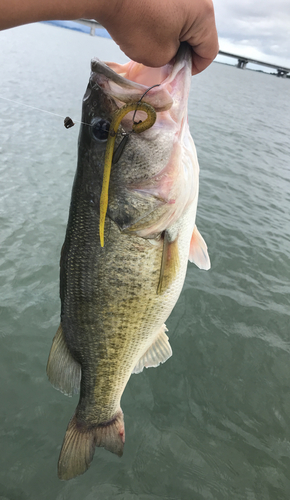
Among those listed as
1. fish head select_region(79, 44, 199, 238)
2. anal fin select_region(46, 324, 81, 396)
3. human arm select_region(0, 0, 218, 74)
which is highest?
human arm select_region(0, 0, 218, 74)

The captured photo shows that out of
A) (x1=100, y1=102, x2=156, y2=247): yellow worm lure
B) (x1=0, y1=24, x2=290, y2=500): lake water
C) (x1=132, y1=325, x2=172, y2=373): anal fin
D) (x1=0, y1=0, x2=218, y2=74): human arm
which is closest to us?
(x1=0, y1=0, x2=218, y2=74): human arm

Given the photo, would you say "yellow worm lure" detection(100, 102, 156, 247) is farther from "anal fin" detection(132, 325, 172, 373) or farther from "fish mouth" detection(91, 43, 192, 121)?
"anal fin" detection(132, 325, 172, 373)

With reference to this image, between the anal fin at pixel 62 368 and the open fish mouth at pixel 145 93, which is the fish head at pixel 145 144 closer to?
the open fish mouth at pixel 145 93

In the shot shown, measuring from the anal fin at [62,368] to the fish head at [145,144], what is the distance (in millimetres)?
1085

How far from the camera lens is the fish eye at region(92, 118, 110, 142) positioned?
165cm

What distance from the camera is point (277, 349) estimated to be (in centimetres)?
458

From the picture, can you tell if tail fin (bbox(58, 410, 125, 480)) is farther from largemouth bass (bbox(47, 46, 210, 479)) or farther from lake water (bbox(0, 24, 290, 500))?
lake water (bbox(0, 24, 290, 500))

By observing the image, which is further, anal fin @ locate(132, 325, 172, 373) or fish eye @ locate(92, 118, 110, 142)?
anal fin @ locate(132, 325, 172, 373)

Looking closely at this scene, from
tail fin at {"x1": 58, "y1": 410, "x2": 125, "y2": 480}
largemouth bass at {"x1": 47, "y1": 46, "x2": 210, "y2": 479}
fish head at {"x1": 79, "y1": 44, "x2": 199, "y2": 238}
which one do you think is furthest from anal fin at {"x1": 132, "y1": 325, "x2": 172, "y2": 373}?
fish head at {"x1": 79, "y1": 44, "x2": 199, "y2": 238}

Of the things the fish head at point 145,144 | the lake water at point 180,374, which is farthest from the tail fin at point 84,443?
the fish head at point 145,144

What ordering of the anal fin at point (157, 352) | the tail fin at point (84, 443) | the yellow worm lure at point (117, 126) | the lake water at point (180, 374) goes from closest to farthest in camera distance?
the yellow worm lure at point (117, 126)
the tail fin at point (84, 443)
the anal fin at point (157, 352)
the lake water at point (180, 374)

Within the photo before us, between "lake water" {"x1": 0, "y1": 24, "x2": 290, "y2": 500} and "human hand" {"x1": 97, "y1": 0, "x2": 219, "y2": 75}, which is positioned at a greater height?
"human hand" {"x1": 97, "y1": 0, "x2": 219, "y2": 75}

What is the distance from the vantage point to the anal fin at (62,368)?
231 cm

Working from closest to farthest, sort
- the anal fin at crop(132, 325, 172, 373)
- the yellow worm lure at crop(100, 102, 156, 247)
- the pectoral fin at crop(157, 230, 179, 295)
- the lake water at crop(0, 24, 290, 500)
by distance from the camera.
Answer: the yellow worm lure at crop(100, 102, 156, 247) → the pectoral fin at crop(157, 230, 179, 295) → the anal fin at crop(132, 325, 172, 373) → the lake water at crop(0, 24, 290, 500)
